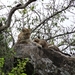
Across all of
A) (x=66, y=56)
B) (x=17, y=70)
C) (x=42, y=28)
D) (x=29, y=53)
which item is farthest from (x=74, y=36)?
(x=17, y=70)

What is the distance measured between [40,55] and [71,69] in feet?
3.08

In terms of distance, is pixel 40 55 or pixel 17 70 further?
pixel 40 55

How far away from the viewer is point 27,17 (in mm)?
12031

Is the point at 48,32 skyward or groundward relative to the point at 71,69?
skyward

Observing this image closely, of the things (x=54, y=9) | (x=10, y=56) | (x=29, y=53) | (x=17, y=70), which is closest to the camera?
(x=17, y=70)

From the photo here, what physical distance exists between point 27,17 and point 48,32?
1292 millimetres

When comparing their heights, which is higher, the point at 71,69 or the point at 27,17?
the point at 27,17

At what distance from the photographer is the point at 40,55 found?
709 centimetres

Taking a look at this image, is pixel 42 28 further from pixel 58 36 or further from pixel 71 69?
pixel 71 69

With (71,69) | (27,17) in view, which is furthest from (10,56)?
(27,17)

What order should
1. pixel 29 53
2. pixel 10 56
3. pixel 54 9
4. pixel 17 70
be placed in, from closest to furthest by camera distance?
1. pixel 17 70
2. pixel 10 56
3. pixel 29 53
4. pixel 54 9

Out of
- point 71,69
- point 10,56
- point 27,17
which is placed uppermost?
point 27,17

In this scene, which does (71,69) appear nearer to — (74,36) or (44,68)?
(44,68)

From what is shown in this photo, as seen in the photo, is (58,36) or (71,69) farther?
(58,36)
